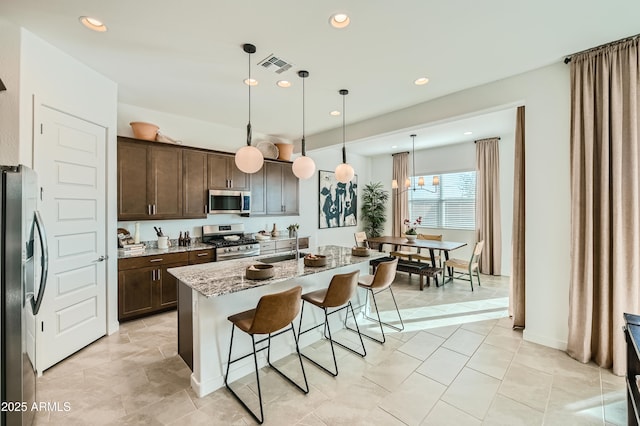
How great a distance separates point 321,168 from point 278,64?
12.7 feet

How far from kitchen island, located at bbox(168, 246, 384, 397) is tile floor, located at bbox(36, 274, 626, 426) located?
14 centimetres

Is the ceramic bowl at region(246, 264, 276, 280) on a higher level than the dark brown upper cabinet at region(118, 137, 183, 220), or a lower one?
lower

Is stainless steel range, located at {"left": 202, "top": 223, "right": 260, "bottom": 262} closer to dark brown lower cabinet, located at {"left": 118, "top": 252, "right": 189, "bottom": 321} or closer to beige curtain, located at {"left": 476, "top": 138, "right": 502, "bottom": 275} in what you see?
dark brown lower cabinet, located at {"left": 118, "top": 252, "right": 189, "bottom": 321}

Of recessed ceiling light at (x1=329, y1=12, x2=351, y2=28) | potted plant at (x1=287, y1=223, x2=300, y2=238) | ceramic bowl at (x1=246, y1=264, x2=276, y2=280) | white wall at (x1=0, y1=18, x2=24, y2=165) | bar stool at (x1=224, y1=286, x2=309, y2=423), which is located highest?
recessed ceiling light at (x1=329, y1=12, x2=351, y2=28)

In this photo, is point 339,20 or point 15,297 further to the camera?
point 339,20

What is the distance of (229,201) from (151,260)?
5.05 feet

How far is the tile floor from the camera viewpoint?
6.27 ft

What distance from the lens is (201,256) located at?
4090 mm

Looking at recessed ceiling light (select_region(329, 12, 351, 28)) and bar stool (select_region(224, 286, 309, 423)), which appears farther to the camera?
recessed ceiling light (select_region(329, 12, 351, 28))

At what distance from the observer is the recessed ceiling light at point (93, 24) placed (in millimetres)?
2150

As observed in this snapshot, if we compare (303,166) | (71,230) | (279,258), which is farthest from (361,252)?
(71,230)

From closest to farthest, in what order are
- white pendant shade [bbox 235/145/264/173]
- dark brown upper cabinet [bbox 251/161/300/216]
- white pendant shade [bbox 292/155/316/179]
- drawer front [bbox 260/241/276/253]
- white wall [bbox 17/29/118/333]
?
1. white wall [bbox 17/29/118/333]
2. white pendant shade [bbox 235/145/264/173]
3. white pendant shade [bbox 292/155/316/179]
4. drawer front [bbox 260/241/276/253]
5. dark brown upper cabinet [bbox 251/161/300/216]

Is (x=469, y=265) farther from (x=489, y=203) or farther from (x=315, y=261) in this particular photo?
(x=315, y=261)

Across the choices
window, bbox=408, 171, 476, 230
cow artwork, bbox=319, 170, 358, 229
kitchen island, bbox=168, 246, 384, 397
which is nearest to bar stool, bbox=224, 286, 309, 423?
kitchen island, bbox=168, 246, 384, 397
